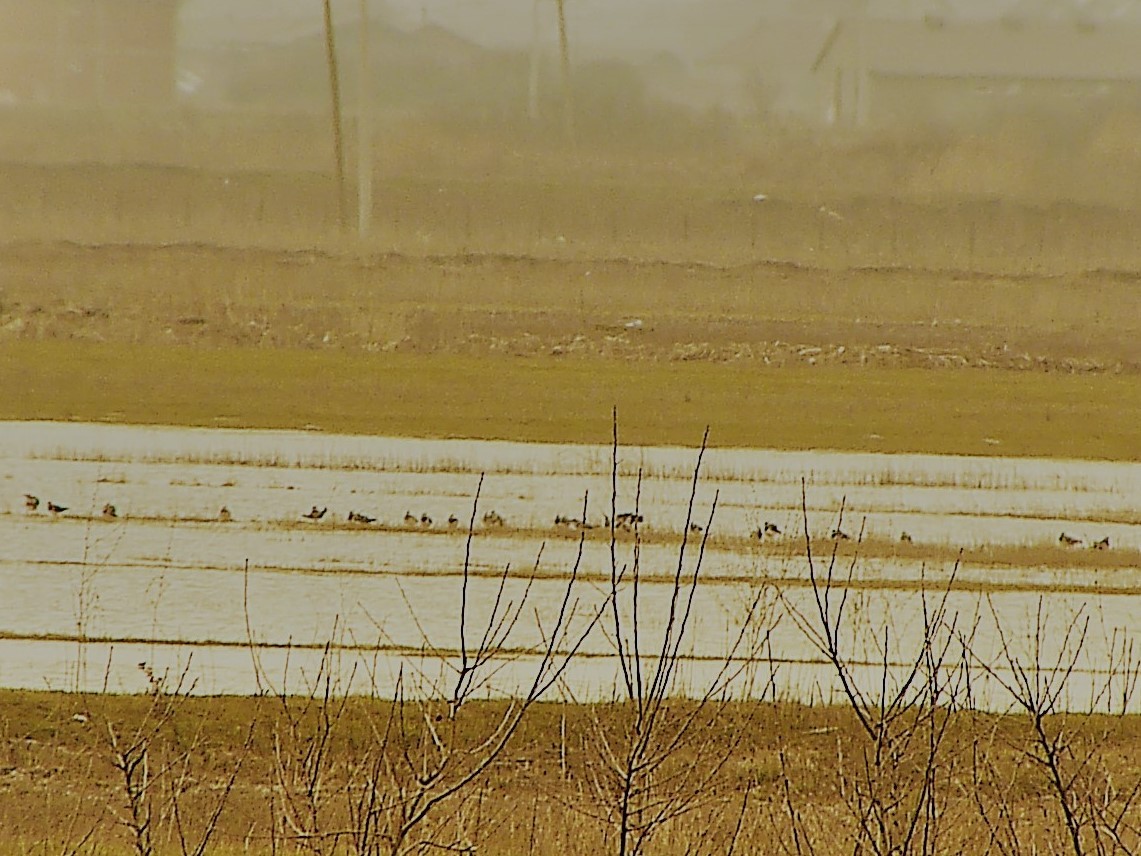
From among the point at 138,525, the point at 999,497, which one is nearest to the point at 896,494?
the point at 999,497

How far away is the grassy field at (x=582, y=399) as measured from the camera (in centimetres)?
460

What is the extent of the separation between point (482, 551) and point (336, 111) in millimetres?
2338

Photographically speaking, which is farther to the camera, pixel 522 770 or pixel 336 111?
pixel 336 111

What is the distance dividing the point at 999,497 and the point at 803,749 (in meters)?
1.87

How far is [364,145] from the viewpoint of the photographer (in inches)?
209

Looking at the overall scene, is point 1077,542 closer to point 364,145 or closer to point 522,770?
point 522,770

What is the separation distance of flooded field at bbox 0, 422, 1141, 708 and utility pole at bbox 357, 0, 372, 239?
3.27ft

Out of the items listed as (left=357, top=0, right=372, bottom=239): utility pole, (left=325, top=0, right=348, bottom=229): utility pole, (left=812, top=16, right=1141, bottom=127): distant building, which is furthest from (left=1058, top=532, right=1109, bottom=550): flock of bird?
(left=325, top=0, right=348, bottom=229): utility pole

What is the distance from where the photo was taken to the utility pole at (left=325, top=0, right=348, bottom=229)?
523 centimetres

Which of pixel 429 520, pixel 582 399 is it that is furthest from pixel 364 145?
pixel 429 520

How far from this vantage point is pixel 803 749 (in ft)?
8.54

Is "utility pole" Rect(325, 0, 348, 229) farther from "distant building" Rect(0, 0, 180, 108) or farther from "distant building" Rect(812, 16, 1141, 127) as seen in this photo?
"distant building" Rect(812, 16, 1141, 127)

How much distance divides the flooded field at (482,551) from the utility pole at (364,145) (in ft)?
3.27

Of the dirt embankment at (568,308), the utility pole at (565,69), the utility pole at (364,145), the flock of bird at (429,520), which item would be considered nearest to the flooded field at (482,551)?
the flock of bird at (429,520)
